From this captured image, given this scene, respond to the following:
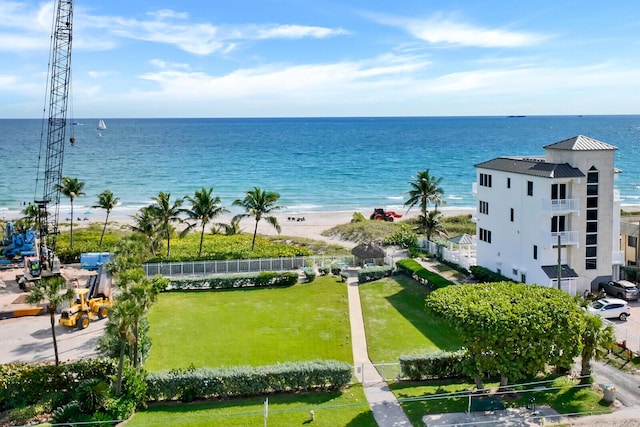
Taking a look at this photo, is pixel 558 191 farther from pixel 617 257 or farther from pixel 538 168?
pixel 617 257

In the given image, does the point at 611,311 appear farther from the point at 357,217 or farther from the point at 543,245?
the point at 357,217

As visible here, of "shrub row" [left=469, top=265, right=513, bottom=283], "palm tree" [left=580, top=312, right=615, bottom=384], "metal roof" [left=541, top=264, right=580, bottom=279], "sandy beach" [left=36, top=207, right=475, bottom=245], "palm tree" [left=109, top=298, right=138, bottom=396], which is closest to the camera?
"palm tree" [left=109, top=298, right=138, bottom=396]

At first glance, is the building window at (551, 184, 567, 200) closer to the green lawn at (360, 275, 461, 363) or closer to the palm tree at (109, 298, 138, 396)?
the green lawn at (360, 275, 461, 363)

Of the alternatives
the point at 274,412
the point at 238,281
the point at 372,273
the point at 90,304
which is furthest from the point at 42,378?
the point at 372,273

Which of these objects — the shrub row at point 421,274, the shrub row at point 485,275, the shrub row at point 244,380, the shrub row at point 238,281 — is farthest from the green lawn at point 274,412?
the shrub row at point 485,275

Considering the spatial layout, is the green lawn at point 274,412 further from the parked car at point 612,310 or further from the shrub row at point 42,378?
the parked car at point 612,310

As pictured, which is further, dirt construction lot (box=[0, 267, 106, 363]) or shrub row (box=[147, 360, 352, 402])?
dirt construction lot (box=[0, 267, 106, 363])

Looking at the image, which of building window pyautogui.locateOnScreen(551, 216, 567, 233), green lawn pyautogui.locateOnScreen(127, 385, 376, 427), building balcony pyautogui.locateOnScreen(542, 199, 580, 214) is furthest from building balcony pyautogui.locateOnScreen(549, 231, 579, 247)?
green lawn pyautogui.locateOnScreen(127, 385, 376, 427)
